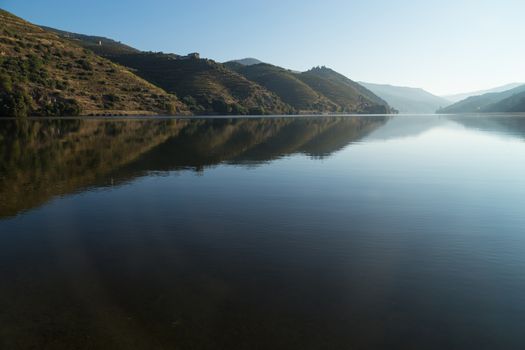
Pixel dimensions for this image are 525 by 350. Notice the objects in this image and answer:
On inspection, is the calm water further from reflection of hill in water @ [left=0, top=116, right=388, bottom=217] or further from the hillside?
the hillside

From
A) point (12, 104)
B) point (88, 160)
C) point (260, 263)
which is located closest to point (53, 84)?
point (12, 104)

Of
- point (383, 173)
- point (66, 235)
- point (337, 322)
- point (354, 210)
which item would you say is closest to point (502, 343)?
point (337, 322)

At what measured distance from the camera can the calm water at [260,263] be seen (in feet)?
33.8

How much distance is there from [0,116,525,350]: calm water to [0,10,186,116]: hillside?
430 feet

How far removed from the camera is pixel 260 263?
1477 centimetres

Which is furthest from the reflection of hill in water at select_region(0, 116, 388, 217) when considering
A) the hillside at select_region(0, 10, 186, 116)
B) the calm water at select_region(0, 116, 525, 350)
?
the hillside at select_region(0, 10, 186, 116)

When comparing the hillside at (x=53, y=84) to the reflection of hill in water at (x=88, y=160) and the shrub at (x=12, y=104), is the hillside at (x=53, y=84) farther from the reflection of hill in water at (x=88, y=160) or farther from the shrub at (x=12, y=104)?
the reflection of hill in water at (x=88, y=160)

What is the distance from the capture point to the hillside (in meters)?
144

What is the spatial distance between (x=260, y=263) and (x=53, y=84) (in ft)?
568

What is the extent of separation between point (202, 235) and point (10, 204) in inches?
530

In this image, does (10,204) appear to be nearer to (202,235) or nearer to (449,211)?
(202,235)

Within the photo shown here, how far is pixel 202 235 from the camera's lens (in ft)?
60.2

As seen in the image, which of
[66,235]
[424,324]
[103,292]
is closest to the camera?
[424,324]

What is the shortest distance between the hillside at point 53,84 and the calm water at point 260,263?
131015 mm
